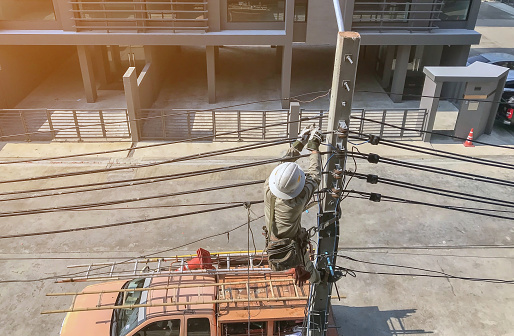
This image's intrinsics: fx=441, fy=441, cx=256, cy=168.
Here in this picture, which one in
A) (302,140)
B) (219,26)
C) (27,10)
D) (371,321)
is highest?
(302,140)

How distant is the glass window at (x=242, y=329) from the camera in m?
7.83

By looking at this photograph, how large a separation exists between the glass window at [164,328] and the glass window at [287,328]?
1.76m

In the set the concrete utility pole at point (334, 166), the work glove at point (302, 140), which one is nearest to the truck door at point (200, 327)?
the concrete utility pole at point (334, 166)

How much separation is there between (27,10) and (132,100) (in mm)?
7209

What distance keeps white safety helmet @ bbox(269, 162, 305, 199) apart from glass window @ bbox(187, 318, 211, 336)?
3.46 metres

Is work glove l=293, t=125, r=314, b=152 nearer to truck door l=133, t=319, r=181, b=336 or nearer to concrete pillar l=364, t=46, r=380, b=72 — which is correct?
truck door l=133, t=319, r=181, b=336

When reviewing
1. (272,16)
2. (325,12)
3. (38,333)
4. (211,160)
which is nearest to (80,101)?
(211,160)

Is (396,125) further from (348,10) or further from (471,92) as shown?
(348,10)

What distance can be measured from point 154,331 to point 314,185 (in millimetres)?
4132

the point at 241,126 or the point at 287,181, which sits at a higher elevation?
the point at 287,181

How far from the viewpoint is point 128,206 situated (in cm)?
1362

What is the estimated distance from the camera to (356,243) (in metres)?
12.2

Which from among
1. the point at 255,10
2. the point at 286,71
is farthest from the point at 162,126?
the point at 255,10

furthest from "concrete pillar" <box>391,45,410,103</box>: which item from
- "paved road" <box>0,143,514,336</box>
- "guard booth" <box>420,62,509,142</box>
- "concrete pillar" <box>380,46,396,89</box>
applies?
"paved road" <box>0,143,514,336</box>
